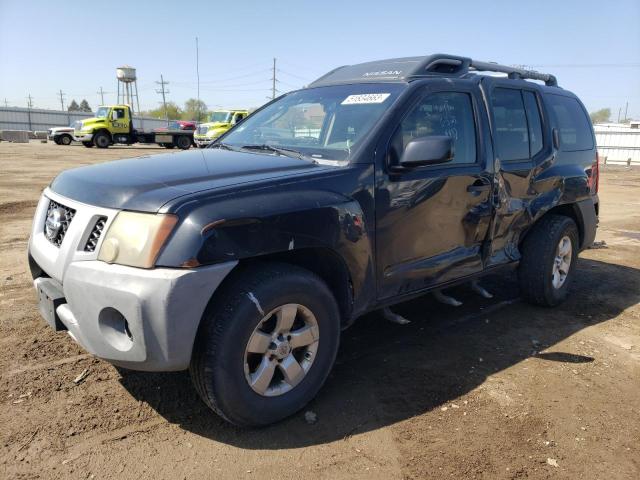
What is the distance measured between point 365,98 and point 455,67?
937mm

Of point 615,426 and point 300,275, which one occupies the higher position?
point 300,275

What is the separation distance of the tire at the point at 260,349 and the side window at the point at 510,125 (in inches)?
81.3

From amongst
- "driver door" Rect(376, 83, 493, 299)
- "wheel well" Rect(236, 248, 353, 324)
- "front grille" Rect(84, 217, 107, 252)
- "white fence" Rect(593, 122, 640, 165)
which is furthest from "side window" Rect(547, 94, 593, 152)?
"white fence" Rect(593, 122, 640, 165)

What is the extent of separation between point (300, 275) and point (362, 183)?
2.20 ft

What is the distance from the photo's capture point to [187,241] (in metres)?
2.28

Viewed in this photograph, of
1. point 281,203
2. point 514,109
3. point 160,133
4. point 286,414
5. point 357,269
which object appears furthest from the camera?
point 160,133

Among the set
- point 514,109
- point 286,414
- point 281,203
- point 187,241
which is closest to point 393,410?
point 286,414

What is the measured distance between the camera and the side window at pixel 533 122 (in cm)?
430

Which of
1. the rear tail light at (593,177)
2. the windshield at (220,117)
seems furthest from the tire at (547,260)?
the windshield at (220,117)

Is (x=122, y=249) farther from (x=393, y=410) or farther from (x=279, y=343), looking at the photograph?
(x=393, y=410)

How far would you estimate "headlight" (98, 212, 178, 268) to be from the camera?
89.8 inches

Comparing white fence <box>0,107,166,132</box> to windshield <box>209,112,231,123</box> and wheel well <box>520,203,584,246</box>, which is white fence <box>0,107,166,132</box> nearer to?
windshield <box>209,112,231,123</box>

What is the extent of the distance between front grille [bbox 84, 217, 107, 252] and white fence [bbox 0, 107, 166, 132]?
50.7m

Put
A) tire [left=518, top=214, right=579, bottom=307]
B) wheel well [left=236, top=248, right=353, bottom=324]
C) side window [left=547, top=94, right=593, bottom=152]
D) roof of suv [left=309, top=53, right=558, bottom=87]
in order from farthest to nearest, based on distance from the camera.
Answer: side window [left=547, top=94, right=593, bottom=152], tire [left=518, top=214, right=579, bottom=307], roof of suv [left=309, top=53, right=558, bottom=87], wheel well [left=236, top=248, right=353, bottom=324]
